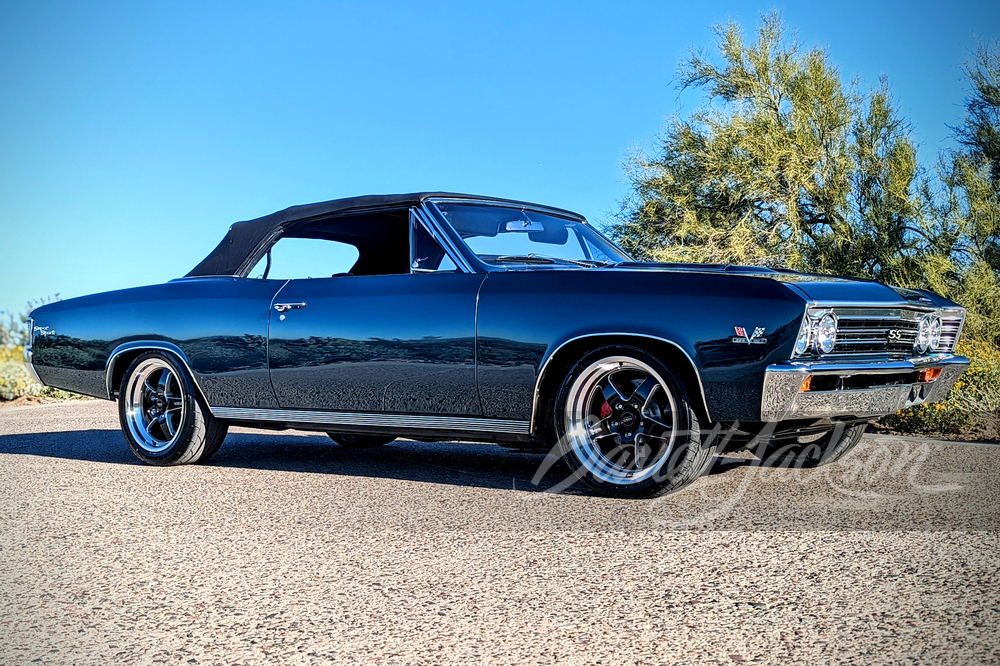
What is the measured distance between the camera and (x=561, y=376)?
4922mm

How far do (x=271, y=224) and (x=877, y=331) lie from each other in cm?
375

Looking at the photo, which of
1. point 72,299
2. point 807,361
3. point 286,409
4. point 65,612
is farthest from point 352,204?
point 65,612

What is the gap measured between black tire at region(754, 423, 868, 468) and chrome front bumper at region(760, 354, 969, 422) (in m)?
0.78

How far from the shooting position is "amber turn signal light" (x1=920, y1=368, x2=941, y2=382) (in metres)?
4.92

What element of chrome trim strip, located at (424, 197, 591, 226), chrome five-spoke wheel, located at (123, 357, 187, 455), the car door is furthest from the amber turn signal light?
chrome five-spoke wheel, located at (123, 357, 187, 455)

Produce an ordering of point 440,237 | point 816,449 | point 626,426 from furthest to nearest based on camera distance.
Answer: point 816,449 < point 440,237 < point 626,426

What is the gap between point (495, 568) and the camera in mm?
3463

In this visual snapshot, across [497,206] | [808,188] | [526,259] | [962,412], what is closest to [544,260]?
[526,259]

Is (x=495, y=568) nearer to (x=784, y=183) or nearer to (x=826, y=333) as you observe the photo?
(x=826, y=333)

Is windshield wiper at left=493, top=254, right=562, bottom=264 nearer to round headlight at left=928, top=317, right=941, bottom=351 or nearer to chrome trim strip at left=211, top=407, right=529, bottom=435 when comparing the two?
chrome trim strip at left=211, top=407, right=529, bottom=435

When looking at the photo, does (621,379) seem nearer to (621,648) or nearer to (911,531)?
(911,531)

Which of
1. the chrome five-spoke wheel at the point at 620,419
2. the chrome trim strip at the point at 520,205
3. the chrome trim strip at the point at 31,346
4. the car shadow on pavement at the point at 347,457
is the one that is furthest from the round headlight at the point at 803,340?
the chrome trim strip at the point at 31,346

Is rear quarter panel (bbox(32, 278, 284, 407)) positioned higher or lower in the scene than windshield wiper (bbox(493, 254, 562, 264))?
lower

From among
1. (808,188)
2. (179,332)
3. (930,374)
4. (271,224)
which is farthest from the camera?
(808,188)
